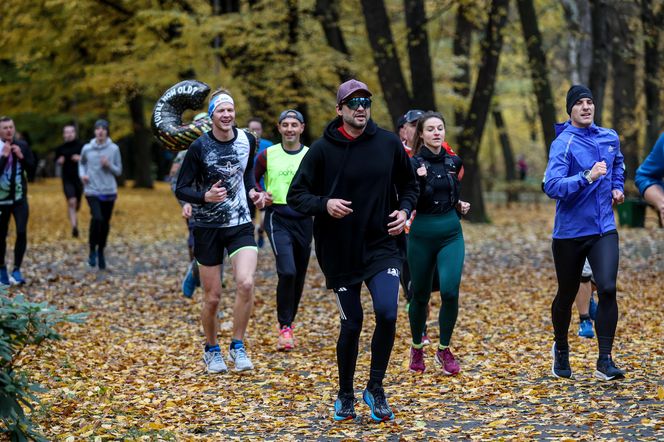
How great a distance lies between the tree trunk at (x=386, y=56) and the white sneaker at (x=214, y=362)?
14494mm

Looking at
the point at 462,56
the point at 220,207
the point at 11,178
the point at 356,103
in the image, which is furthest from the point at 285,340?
the point at 462,56

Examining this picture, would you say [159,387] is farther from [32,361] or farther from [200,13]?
[200,13]

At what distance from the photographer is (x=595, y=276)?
7926 millimetres

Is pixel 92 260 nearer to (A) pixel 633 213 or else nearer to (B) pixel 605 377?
(B) pixel 605 377

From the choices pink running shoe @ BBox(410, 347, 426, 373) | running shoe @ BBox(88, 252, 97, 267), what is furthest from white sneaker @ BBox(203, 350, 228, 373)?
running shoe @ BBox(88, 252, 97, 267)

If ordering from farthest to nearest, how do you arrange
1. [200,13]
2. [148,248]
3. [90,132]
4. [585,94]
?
[90,132]
[200,13]
[148,248]
[585,94]

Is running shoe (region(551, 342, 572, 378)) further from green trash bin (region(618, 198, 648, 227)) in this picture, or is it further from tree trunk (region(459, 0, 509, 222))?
green trash bin (region(618, 198, 648, 227))

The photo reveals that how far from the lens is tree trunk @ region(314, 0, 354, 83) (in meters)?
26.5

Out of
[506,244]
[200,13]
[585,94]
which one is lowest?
[506,244]

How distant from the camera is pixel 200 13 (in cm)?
2702

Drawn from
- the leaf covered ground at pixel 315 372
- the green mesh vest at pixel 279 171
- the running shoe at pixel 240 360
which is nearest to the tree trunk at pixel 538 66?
the leaf covered ground at pixel 315 372

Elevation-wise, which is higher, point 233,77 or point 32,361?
point 233,77

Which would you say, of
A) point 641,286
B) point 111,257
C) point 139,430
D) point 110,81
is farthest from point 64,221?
point 139,430

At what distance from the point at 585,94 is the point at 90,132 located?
164 feet
